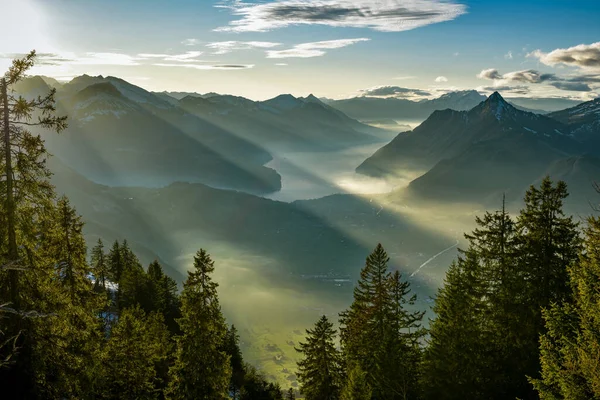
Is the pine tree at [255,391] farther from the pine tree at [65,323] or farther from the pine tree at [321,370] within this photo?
the pine tree at [65,323]

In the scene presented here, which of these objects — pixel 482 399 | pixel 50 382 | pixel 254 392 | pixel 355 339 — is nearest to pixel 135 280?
pixel 254 392

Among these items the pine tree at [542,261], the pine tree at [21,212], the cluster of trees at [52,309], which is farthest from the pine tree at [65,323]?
the pine tree at [542,261]

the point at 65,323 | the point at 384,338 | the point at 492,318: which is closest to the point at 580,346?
the point at 492,318

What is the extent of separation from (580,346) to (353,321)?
73.9ft

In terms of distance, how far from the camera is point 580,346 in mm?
16656

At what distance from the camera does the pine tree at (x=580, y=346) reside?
1507 cm

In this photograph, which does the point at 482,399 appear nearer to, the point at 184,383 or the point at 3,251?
the point at 184,383

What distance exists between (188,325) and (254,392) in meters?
36.4

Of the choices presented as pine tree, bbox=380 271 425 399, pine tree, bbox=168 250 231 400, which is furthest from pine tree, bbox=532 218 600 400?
pine tree, bbox=168 250 231 400

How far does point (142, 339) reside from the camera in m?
34.1

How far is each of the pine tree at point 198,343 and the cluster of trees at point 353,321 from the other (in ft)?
0.25

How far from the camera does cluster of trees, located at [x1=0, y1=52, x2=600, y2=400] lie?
670 inches

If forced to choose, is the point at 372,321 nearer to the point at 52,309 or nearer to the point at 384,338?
the point at 384,338

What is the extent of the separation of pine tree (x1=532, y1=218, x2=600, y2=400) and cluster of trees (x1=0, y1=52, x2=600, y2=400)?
0.22ft
